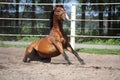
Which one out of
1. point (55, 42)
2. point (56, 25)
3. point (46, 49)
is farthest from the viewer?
point (56, 25)

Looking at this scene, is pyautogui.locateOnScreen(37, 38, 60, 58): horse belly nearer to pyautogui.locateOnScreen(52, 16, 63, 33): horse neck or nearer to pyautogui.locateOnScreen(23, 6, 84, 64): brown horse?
pyautogui.locateOnScreen(23, 6, 84, 64): brown horse

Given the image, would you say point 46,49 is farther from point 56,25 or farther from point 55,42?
point 56,25

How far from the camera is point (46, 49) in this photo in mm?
8391

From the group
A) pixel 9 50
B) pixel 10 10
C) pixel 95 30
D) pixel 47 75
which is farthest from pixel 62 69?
pixel 10 10

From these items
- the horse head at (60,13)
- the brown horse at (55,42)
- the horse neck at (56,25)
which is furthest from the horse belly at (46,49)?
the horse head at (60,13)

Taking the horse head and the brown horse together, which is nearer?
the brown horse

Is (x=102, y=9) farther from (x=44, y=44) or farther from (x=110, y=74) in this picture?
(x=110, y=74)

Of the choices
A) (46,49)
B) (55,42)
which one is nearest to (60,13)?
(55,42)

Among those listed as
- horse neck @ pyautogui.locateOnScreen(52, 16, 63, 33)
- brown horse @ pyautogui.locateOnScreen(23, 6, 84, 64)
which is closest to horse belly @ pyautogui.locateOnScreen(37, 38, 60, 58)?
brown horse @ pyautogui.locateOnScreen(23, 6, 84, 64)

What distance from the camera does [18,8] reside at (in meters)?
19.6

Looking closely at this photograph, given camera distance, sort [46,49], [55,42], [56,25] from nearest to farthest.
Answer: [55,42] < [46,49] < [56,25]

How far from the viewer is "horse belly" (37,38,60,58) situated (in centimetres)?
830

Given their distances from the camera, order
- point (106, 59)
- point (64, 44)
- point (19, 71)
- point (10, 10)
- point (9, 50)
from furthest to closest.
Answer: point (10, 10) → point (9, 50) → point (106, 59) → point (64, 44) → point (19, 71)

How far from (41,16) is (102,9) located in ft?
10.6
